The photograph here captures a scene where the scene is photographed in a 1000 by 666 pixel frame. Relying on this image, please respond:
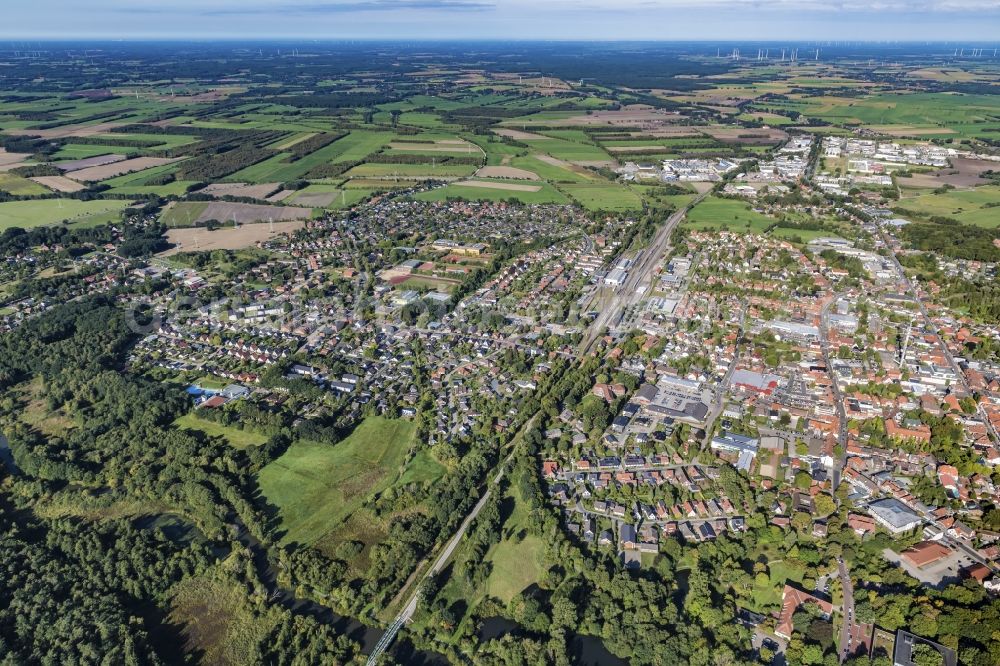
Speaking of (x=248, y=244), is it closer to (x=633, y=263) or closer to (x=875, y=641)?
(x=633, y=263)

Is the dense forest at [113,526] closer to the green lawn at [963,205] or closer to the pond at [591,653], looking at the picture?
the pond at [591,653]

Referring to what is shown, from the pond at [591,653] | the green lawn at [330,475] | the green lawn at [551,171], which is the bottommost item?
the pond at [591,653]

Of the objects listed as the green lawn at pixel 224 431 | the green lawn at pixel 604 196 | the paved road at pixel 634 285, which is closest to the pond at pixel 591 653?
the green lawn at pixel 224 431

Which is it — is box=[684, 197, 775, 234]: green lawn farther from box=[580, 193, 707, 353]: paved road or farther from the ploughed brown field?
the ploughed brown field

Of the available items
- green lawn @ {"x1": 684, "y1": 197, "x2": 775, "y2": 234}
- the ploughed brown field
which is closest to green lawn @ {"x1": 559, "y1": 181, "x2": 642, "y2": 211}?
green lawn @ {"x1": 684, "y1": 197, "x2": 775, "y2": 234}

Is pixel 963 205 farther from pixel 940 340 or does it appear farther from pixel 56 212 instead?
pixel 56 212

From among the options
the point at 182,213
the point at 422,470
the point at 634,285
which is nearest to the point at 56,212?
the point at 182,213

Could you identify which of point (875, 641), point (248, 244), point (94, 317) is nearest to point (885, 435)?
point (875, 641)

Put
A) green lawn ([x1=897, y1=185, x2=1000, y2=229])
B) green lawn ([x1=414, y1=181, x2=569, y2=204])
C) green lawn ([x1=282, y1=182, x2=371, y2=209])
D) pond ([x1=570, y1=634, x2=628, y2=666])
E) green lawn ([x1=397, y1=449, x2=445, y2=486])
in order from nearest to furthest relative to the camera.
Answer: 1. pond ([x1=570, y1=634, x2=628, y2=666])
2. green lawn ([x1=397, y1=449, x2=445, y2=486])
3. green lawn ([x1=897, y1=185, x2=1000, y2=229])
4. green lawn ([x1=282, y1=182, x2=371, y2=209])
5. green lawn ([x1=414, y1=181, x2=569, y2=204])
